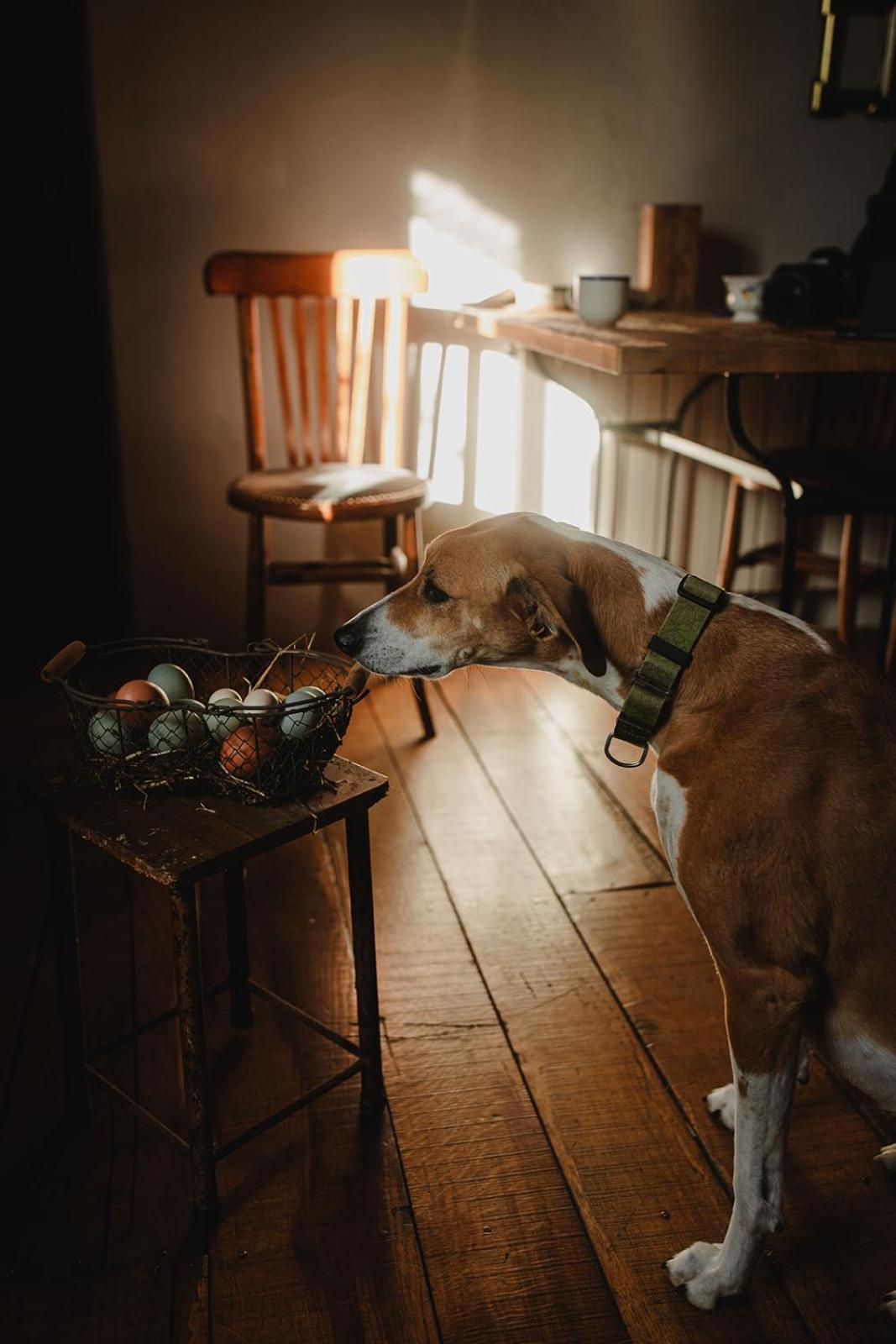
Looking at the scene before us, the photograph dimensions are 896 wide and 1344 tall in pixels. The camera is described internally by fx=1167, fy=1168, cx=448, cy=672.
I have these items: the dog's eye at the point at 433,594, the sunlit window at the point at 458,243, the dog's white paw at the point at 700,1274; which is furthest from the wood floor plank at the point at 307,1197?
the sunlit window at the point at 458,243

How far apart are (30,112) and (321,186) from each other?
0.84 meters

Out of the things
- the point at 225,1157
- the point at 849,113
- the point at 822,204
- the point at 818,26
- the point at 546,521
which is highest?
the point at 818,26

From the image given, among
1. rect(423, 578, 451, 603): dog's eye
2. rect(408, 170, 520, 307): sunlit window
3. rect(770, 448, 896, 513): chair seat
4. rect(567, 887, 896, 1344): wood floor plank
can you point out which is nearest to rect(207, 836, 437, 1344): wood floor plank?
rect(567, 887, 896, 1344): wood floor plank

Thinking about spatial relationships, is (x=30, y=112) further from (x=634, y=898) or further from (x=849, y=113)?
(x=634, y=898)

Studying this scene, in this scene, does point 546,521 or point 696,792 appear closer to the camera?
point 696,792

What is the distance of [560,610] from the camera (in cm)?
139

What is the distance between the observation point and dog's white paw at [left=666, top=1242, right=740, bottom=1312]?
1.39m

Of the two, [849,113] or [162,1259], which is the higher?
[849,113]

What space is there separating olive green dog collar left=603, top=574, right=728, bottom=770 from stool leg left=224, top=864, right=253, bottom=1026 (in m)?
0.71

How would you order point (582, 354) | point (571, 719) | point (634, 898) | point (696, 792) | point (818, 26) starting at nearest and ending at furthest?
point (696, 792)
point (634, 898)
point (582, 354)
point (571, 719)
point (818, 26)

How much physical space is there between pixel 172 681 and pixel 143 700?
0.31 feet

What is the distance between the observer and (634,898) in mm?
2268

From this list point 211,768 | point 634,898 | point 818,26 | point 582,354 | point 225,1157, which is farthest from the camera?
point 818,26

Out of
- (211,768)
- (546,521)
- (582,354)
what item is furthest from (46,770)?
(582,354)
